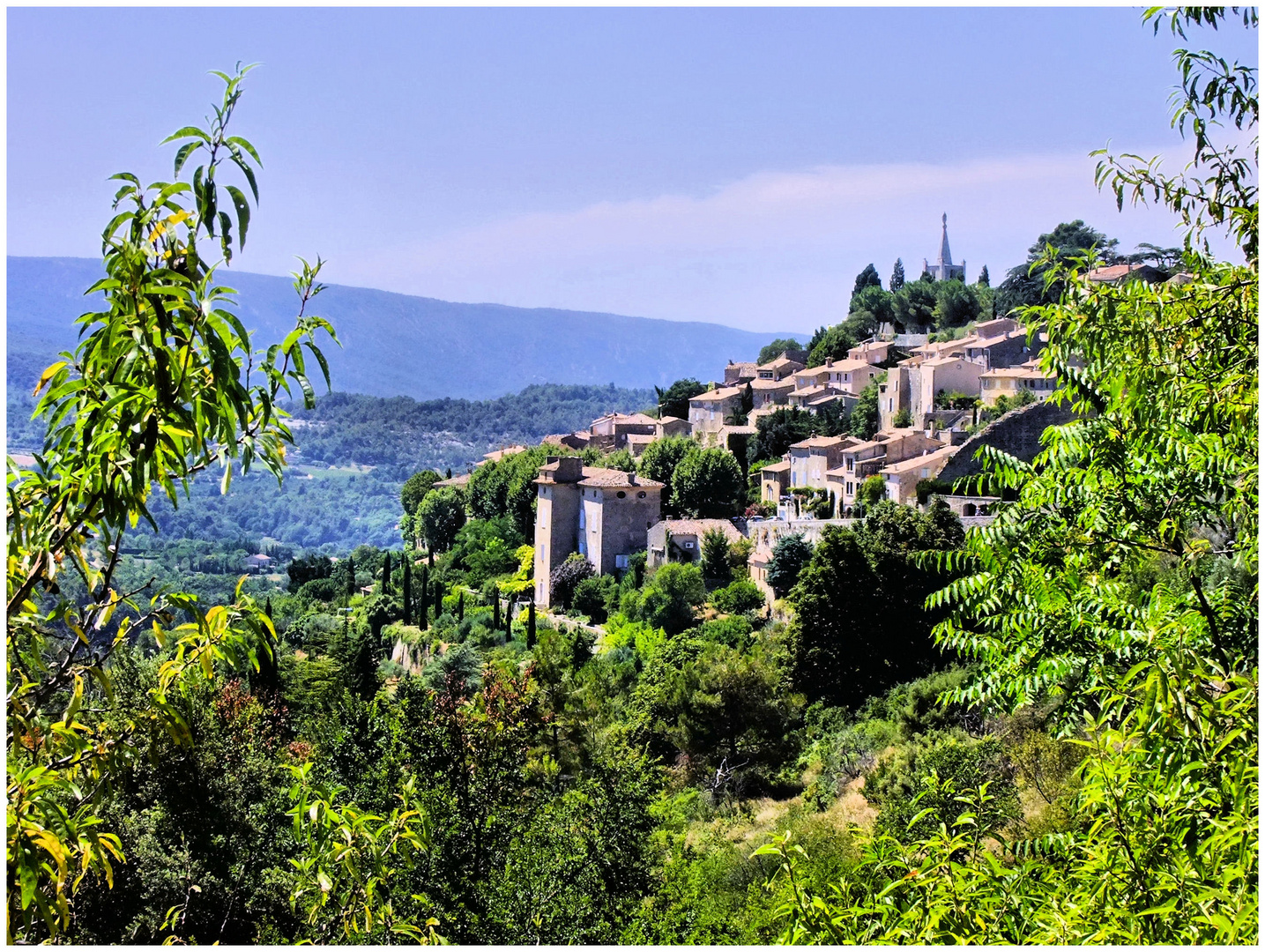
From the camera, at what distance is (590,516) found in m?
38.6

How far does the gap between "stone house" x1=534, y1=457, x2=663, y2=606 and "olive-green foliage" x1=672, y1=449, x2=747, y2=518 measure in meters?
1.20

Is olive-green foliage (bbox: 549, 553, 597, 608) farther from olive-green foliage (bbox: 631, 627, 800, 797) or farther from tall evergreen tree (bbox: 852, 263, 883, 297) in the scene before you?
tall evergreen tree (bbox: 852, 263, 883, 297)

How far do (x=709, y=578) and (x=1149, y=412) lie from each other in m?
29.7

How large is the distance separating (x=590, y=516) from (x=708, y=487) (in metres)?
4.41

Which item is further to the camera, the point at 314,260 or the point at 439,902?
the point at 439,902

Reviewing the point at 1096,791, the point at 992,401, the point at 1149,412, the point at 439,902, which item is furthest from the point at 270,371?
the point at 992,401

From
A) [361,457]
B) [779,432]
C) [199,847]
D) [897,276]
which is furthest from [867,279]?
[361,457]

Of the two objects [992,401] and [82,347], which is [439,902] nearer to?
[82,347]

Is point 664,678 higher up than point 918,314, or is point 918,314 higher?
point 918,314

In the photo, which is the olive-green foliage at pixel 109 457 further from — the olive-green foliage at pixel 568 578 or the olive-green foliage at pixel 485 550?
the olive-green foliage at pixel 485 550

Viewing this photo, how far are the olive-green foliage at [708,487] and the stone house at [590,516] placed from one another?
120cm

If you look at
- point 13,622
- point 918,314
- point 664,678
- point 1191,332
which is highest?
point 918,314

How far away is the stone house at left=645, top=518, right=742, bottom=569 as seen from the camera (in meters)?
34.8

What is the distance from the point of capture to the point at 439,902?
10.4 m
